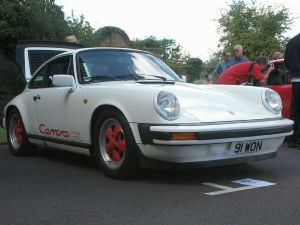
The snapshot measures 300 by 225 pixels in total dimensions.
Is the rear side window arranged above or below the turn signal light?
above

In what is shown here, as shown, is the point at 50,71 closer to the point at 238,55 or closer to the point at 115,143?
the point at 115,143

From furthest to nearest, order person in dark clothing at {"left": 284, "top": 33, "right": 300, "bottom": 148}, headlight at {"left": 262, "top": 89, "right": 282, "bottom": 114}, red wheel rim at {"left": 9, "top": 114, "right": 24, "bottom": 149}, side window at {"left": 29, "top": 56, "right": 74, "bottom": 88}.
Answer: person in dark clothing at {"left": 284, "top": 33, "right": 300, "bottom": 148}
red wheel rim at {"left": 9, "top": 114, "right": 24, "bottom": 149}
side window at {"left": 29, "top": 56, "right": 74, "bottom": 88}
headlight at {"left": 262, "top": 89, "right": 282, "bottom": 114}

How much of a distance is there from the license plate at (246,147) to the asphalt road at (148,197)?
0.31 meters

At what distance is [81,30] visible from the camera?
17250 mm

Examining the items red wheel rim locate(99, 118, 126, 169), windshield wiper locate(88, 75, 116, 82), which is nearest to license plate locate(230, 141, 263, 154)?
red wheel rim locate(99, 118, 126, 169)

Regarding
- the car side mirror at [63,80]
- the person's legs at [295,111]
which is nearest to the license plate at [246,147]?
the car side mirror at [63,80]

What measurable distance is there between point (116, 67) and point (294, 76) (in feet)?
9.45

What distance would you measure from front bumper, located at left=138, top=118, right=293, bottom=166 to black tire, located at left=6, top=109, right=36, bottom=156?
2627 millimetres

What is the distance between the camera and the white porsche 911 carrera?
4.55 meters

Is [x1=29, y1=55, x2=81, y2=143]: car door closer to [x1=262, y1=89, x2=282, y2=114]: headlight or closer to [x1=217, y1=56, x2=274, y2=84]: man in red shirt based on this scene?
[x1=262, y1=89, x2=282, y2=114]: headlight

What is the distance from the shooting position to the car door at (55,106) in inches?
220

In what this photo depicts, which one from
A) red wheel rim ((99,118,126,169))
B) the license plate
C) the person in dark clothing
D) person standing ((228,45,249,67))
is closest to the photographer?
the license plate

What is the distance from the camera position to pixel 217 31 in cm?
3056

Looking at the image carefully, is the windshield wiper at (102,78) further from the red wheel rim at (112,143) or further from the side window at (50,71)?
the red wheel rim at (112,143)
